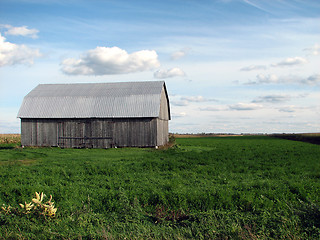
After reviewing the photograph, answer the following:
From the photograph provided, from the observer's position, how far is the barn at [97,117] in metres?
31.1

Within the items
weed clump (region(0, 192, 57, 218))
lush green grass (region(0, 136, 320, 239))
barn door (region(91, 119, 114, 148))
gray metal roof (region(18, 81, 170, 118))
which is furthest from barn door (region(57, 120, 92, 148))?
weed clump (region(0, 192, 57, 218))

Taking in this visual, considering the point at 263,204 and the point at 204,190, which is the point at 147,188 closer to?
the point at 204,190

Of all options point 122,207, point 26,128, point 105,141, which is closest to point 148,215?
point 122,207

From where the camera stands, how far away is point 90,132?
3203 centimetres

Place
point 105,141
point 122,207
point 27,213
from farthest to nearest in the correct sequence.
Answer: point 105,141 → point 122,207 → point 27,213

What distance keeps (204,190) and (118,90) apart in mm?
24963

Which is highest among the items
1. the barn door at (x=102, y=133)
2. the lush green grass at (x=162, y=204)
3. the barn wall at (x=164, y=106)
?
the barn wall at (x=164, y=106)

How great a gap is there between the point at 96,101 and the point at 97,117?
2.14m

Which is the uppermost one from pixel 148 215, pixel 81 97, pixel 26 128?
pixel 81 97

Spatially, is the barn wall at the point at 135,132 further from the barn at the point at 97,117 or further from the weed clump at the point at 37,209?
the weed clump at the point at 37,209

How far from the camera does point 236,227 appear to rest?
6.91 metres

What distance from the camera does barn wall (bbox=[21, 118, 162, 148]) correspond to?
31.0 meters

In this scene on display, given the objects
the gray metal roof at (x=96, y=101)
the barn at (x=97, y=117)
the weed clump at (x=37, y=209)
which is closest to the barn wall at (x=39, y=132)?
the barn at (x=97, y=117)

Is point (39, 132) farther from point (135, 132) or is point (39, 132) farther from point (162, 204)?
point (162, 204)
